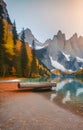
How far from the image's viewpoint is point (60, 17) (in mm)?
35031

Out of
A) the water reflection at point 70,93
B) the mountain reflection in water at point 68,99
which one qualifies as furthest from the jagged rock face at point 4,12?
the mountain reflection in water at point 68,99

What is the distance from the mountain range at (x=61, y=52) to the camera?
3712 cm

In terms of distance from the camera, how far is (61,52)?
42281 millimetres

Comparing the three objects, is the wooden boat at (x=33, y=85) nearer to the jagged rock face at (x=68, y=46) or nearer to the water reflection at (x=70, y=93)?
the water reflection at (x=70, y=93)

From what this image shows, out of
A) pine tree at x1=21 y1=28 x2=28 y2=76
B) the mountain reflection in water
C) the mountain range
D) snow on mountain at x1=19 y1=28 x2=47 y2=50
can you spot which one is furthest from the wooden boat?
the mountain range

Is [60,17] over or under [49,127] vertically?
over

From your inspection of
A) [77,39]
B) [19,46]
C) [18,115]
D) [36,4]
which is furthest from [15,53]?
[18,115]

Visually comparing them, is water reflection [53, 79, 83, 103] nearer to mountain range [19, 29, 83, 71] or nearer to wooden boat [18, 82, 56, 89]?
wooden boat [18, 82, 56, 89]

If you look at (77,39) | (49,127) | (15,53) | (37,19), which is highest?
(37,19)

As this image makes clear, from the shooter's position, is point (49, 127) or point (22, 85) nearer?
point (49, 127)

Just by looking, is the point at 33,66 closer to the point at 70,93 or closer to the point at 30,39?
the point at 30,39

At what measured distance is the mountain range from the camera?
122 feet

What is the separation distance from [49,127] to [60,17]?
30.4m

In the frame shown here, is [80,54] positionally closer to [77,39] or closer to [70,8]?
[77,39]
